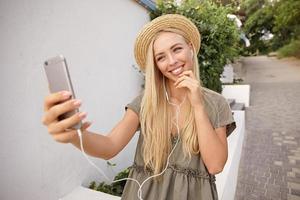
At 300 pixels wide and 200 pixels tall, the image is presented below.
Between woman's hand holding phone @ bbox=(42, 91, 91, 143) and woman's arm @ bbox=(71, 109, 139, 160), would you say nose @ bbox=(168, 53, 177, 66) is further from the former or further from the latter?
woman's hand holding phone @ bbox=(42, 91, 91, 143)

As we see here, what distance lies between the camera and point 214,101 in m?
1.59

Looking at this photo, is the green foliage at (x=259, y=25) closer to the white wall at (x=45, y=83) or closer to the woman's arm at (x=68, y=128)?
the white wall at (x=45, y=83)

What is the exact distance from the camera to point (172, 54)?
156 cm

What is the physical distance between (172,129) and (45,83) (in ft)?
4.26

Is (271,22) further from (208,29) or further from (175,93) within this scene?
(175,93)

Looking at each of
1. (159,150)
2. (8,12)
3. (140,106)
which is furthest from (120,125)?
(8,12)

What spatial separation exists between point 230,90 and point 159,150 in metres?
8.80

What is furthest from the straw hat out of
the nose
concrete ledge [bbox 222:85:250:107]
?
concrete ledge [bbox 222:85:250:107]

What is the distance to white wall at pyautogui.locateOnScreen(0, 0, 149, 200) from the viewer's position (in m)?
1.94

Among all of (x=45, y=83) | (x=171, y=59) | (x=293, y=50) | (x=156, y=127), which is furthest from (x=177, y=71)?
(x=293, y=50)

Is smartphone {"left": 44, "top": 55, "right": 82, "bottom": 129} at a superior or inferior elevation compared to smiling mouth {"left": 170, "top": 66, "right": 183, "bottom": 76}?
superior

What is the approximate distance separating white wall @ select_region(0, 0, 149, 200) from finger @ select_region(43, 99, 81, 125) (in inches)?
47.7

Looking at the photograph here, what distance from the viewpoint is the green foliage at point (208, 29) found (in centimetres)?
538

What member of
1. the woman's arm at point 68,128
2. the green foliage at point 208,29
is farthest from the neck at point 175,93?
the green foliage at point 208,29
